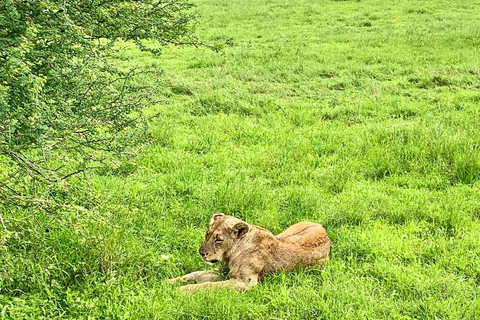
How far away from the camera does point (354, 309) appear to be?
3.73 meters

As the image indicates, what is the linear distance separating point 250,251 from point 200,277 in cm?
51

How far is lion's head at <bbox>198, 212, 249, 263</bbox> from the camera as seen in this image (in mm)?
4220

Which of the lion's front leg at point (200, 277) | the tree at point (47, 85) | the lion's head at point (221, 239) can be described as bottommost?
the lion's front leg at point (200, 277)

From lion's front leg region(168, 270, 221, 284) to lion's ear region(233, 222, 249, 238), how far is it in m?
0.40

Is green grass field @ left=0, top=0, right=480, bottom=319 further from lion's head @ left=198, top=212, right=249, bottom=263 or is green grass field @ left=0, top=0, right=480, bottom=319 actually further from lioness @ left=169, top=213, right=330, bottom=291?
lion's head @ left=198, top=212, right=249, bottom=263

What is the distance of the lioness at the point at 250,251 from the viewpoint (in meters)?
4.13

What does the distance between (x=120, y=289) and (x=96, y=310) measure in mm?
281

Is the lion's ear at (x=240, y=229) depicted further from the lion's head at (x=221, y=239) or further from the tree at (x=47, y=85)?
the tree at (x=47, y=85)

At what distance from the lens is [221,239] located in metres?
4.24

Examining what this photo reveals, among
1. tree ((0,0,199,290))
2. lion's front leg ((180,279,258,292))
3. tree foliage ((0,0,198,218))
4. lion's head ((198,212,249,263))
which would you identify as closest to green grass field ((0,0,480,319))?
lion's front leg ((180,279,258,292))

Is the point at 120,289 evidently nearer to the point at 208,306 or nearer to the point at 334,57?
the point at 208,306

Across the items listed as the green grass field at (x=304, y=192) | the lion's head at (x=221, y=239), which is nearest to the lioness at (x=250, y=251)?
the lion's head at (x=221, y=239)

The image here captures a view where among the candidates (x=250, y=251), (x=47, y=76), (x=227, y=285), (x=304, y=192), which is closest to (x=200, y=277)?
(x=227, y=285)

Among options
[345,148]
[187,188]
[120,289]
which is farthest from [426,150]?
[120,289]
